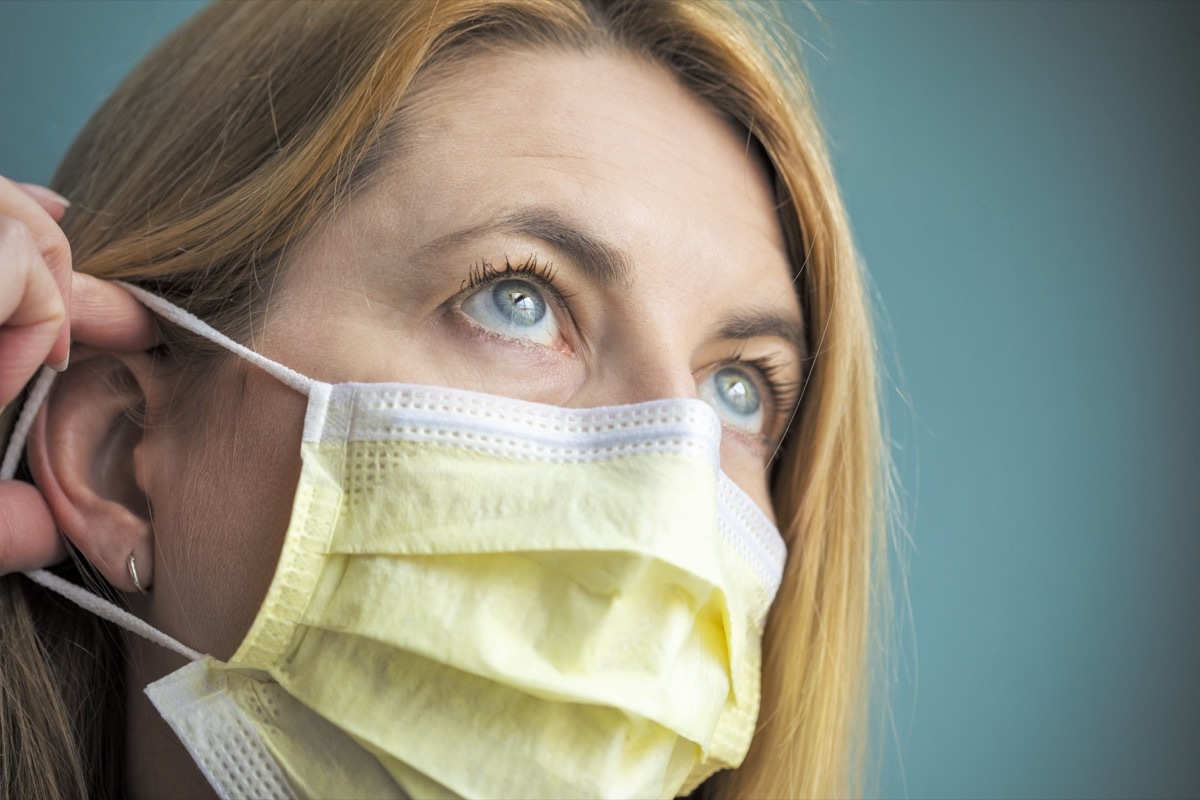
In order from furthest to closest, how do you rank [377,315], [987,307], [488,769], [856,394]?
[987,307]
[856,394]
[377,315]
[488,769]

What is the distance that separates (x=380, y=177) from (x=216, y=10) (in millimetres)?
607

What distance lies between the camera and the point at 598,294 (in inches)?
54.6

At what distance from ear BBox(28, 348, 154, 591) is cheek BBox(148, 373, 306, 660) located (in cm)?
5

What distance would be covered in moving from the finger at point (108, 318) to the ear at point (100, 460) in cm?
3

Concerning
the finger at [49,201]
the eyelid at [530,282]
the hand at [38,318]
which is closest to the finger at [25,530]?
the hand at [38,318]

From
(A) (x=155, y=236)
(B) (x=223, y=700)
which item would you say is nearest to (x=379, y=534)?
(B) (x=223, y=700)

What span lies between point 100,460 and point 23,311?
0.35m

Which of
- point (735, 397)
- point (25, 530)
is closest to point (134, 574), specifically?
Answer: point (25, 530)

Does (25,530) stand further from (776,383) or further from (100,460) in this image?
(776,383)

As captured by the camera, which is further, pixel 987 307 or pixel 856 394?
pixel 987 307

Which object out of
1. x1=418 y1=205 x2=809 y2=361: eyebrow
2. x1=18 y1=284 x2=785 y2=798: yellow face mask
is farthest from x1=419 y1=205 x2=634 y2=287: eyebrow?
x1=18 y1=284 x2=785 y2=798: yellow face mask

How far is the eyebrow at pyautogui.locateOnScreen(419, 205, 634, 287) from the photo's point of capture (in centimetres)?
134

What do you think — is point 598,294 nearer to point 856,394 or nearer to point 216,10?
point 856,394

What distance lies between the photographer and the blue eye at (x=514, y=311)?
1370 mm
